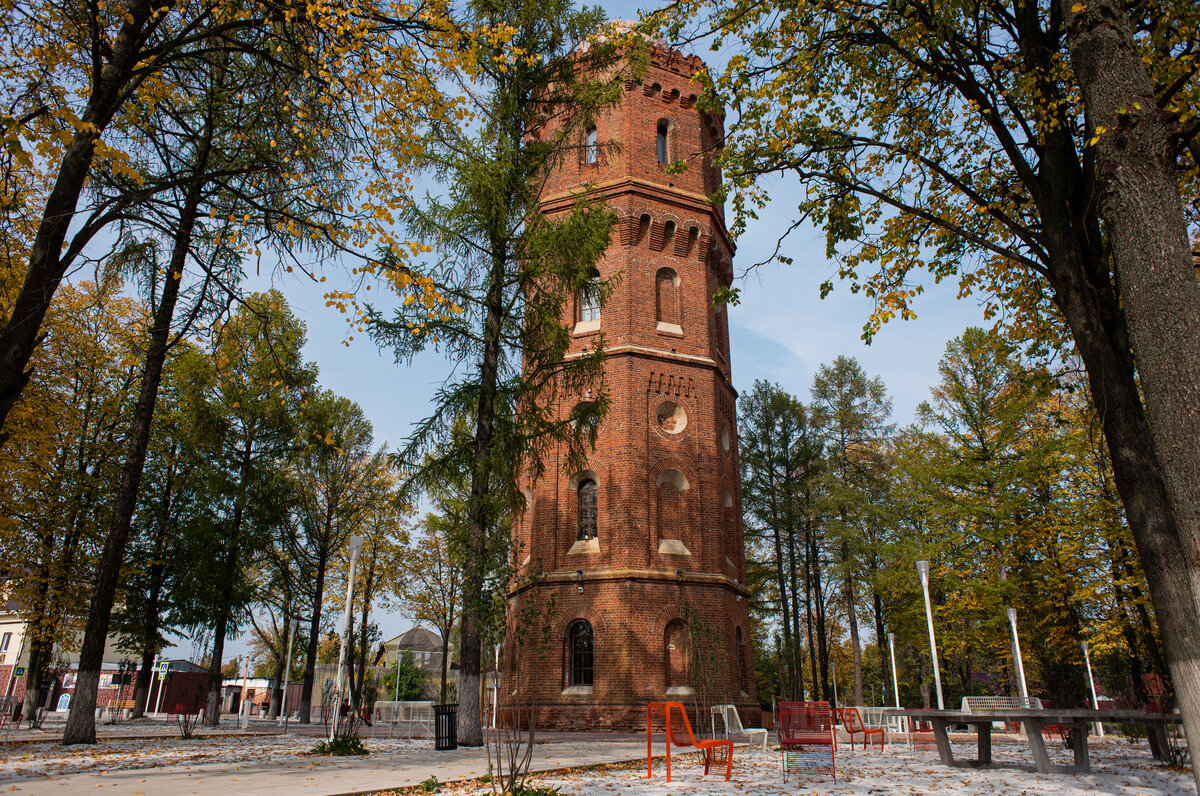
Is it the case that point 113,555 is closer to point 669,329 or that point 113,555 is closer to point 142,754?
point 142,754

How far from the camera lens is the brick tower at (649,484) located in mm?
18094

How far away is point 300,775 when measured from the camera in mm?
8164

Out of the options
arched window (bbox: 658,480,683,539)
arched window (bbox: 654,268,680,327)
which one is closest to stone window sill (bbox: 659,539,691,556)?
arched window (bbox: 658,480,683,539)

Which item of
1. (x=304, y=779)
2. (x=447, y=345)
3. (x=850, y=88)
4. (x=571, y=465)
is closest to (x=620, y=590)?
(x=571, y=465)

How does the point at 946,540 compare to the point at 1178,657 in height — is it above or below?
above

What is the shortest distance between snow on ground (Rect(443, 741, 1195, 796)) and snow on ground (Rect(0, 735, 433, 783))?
460 centimetres

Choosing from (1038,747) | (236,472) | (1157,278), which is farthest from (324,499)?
(1157,278)

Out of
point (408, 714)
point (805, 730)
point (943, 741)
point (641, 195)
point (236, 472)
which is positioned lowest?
point (408, 714)

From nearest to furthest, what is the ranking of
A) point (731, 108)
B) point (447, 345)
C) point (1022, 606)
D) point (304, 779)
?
point (304, 779) → point (731, 108) → point (447, 345) → point (1022, 606)

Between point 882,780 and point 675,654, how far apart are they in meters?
9.62

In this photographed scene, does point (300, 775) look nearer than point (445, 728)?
Yes

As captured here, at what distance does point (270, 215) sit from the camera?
27.3 feet

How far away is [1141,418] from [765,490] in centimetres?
2874

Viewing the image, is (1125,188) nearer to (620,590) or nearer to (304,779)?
(304,779)
